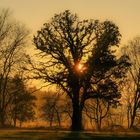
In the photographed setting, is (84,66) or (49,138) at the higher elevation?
(84,66)

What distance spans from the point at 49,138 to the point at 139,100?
153 feet

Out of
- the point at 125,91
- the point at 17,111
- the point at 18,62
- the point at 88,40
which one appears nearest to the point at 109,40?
the point at 88,40

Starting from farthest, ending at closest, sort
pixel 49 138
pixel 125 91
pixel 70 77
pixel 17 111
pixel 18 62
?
pixel 17 111 → pixel 125 91 → pixel 18 62 → pixel 70 77 → pixel 49 138

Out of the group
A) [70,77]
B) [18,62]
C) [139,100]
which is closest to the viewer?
[70,77]

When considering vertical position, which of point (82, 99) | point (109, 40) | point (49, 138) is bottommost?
point (49, 138)

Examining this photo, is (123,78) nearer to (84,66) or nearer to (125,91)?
(84,66)

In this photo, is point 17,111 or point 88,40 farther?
point 17,111

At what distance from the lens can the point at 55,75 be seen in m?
66.8

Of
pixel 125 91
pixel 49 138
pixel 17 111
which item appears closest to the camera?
pixel 49 138

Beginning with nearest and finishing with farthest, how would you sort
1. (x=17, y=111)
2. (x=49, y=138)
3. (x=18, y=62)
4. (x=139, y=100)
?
(x=49, y=138) → (x=18, y=62) → (x=139, y=100) → (x=17, y=111)

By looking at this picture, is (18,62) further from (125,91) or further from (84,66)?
(125,91)

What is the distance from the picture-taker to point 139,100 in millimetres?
91812

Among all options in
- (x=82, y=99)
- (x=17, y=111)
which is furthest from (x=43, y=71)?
(x=17, y=111)

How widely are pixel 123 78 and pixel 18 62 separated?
20418 millimetres
